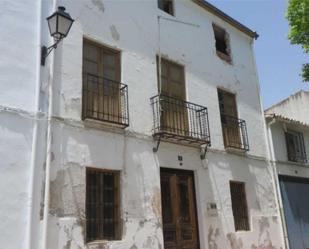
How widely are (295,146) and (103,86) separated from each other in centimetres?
936

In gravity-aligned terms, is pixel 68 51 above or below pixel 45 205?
above

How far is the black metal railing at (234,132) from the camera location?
1111 centimetres

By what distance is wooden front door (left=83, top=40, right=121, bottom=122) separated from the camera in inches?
311

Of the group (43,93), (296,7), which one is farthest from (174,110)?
(296,7)

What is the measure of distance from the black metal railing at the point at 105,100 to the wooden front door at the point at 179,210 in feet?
6.13

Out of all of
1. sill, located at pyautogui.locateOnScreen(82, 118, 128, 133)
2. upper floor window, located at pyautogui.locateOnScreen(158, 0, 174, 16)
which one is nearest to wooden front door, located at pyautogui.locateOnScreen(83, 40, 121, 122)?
sill, located at pyautogui.locateOnScreen(82, 118, 128, 133)

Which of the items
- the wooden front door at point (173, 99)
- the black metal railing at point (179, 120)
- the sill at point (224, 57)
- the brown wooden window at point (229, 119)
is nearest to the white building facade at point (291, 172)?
the brown wooden window at point (229, 119)

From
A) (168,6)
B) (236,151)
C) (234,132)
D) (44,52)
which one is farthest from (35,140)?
(234,132)

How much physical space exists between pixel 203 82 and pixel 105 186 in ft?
15.9

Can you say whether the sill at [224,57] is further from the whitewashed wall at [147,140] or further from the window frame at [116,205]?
the window frame at [116,205]

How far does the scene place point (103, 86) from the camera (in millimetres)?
8156

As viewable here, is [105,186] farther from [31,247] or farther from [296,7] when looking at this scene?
[296,7]

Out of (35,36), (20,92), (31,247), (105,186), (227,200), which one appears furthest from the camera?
(227,200)

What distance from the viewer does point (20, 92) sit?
6.61 meters
